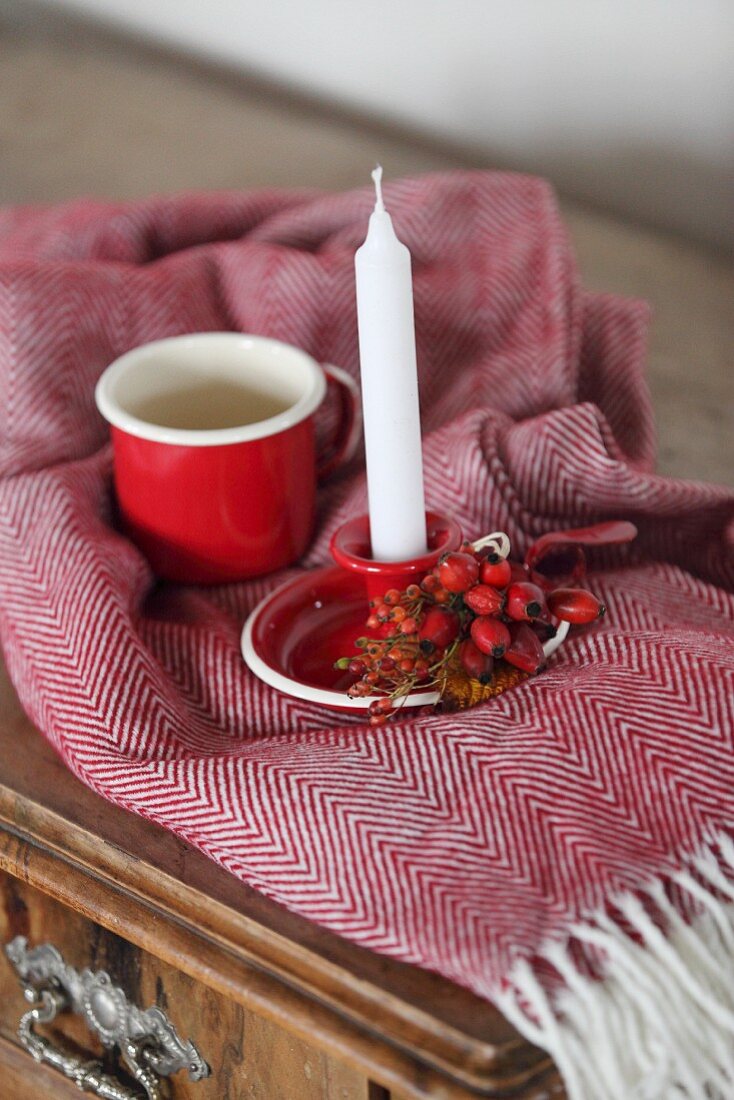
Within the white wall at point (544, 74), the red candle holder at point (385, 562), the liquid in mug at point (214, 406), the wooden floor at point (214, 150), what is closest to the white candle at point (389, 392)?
the red candle holder at point (385, 562)

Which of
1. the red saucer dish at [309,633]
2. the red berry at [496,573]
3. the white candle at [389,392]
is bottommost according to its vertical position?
the red saucer dish at [309,633]

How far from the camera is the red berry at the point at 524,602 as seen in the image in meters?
0.39

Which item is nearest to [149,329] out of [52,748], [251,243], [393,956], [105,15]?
[251,243]

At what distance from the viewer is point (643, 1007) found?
0.32 meters

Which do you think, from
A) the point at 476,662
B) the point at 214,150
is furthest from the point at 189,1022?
the point at 214,150

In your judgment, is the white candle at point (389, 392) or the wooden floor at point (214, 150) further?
the wooden floor at point (214, 150)

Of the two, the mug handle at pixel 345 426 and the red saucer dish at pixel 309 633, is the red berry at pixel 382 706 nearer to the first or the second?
the red saucer dish at pixel 309 633

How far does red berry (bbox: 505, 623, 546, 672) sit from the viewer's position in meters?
0.40

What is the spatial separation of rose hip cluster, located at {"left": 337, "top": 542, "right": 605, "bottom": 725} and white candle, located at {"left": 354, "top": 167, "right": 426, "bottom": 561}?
0.02m

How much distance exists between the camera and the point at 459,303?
0.60 m

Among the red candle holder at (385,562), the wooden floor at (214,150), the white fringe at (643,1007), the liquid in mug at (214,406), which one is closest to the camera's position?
the white fringe at (643,1007)

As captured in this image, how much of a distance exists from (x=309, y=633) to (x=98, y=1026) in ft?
0.55

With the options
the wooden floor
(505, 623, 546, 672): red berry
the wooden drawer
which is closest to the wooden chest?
the wooden drawer

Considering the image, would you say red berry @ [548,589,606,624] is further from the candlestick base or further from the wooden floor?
the wooden floor
